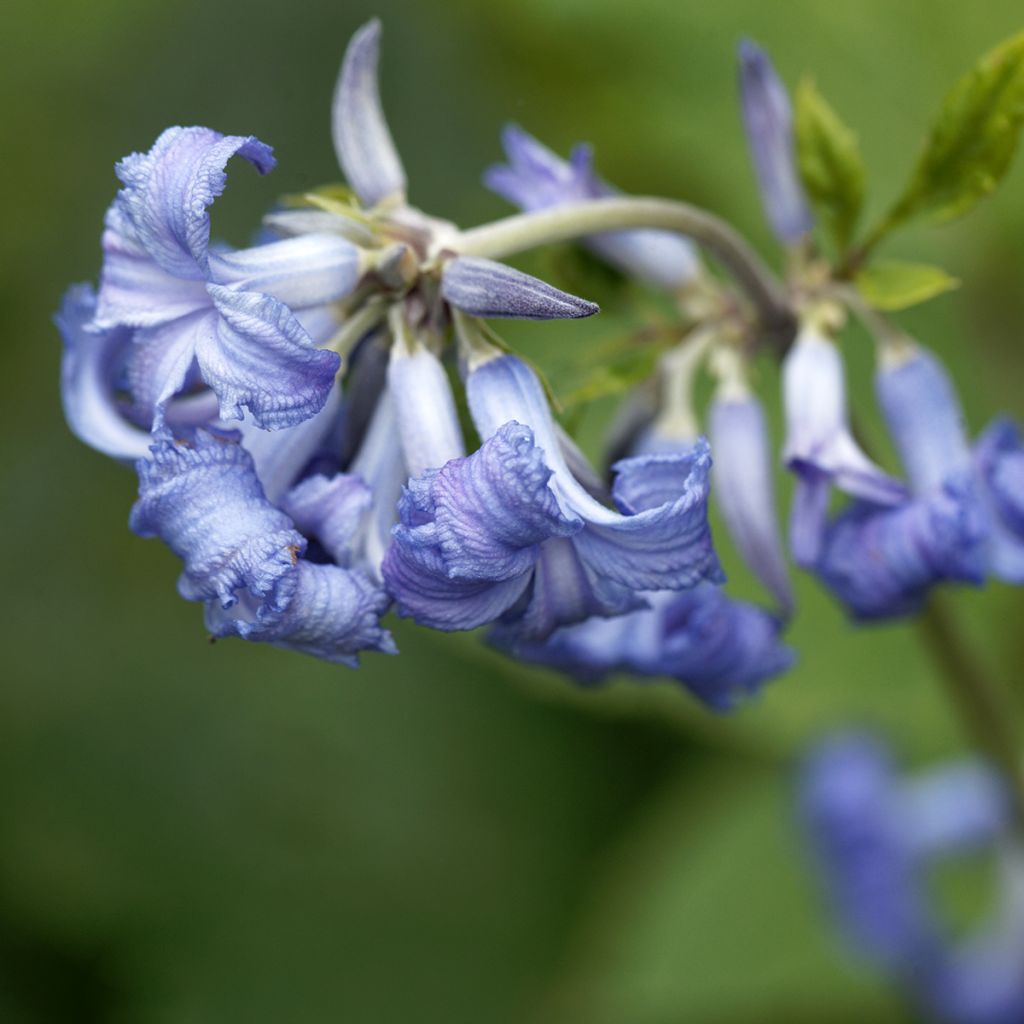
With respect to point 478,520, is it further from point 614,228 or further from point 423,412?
point 614,228

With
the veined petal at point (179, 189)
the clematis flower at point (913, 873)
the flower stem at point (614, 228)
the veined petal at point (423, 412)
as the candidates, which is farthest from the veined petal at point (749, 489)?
the clematis flower at point (913, 873)

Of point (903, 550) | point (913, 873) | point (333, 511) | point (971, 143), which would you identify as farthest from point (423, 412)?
point (913, 873)

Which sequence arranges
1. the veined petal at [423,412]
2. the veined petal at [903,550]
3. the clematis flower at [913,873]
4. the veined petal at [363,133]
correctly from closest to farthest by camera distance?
the veined petal at [423,412], the veined petal at [363,133], the veined petal at [903,550], the clematis flower at [913,873]

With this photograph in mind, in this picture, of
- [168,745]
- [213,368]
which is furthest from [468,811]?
[213,368]

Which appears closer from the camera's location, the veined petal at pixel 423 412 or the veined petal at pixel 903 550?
the veined petal at pixel 423 412

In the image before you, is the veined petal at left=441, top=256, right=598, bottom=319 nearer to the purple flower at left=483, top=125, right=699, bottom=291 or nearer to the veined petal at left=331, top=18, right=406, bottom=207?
the veined petal at left=331, top=18, right=406, bottom=207

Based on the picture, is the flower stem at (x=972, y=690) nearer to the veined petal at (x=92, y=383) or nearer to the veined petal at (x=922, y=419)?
the veined petal at (x=922, y=419)

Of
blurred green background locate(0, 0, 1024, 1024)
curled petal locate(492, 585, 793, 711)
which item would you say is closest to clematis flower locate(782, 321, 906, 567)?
curled petal locate(492, 585, 793, 711)
